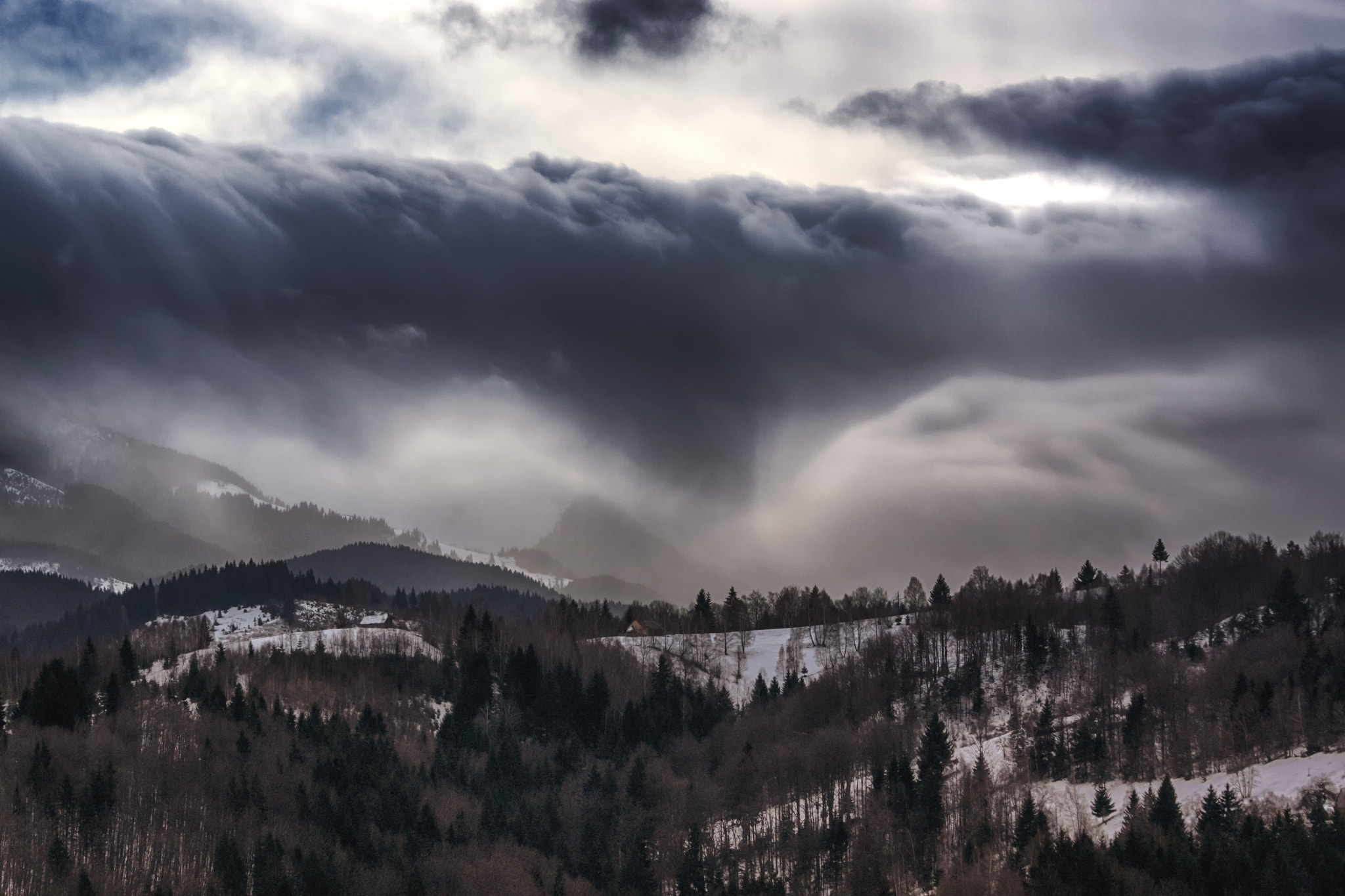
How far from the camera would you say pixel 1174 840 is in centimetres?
13862

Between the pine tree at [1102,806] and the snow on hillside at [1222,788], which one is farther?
the pine tree at [1102,806]

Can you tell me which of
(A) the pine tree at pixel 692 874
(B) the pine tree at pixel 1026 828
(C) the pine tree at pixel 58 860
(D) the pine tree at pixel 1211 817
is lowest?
(A) the pine tree at pixel 692 874

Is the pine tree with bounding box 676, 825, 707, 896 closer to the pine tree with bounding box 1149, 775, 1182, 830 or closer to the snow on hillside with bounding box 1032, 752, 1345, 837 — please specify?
the snow on hillside with bounding box 1032, 752, 1345, 837

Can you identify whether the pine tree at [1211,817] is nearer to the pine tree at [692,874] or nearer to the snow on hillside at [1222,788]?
the snow on hillside at [1222,788]

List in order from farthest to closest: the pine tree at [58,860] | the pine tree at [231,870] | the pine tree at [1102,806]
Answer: the pine tree at [1102,806]
the pine tree at [231,870]
the pine tree at [58,860]

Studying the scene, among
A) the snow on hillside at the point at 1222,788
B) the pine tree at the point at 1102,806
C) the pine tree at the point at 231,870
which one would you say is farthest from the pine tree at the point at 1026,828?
the pine tree at the point at 231,870

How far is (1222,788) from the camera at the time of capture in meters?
166

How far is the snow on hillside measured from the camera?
6176 inches

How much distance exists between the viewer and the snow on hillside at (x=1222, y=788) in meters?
157

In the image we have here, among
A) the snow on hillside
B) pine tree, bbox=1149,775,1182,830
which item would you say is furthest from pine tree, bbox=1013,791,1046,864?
pine tree, bbox=1149,775,1182,830

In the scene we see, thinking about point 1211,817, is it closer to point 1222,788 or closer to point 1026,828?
point 1222,788

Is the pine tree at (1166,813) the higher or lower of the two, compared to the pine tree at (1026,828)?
higher

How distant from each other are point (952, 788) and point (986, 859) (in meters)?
30.1

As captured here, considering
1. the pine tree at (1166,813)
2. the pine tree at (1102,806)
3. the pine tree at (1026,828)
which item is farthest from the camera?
the pine tree at (1102,806)
